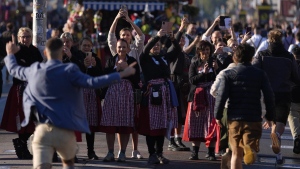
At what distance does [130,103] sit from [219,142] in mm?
1289

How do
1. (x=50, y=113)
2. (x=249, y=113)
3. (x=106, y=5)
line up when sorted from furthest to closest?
1. (x=106, y=5)
2. (x=249, y=113)
3. (x=50, y=113)

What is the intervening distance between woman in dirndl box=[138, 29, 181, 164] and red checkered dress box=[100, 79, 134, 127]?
A: 0.22m

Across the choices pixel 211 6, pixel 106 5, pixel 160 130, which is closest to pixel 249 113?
pixel 160 130

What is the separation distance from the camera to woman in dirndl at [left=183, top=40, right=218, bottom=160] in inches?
488

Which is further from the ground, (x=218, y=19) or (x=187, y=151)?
(x=218, y=19)

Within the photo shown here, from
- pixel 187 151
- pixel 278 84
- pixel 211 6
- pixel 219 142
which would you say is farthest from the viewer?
pixel 211 6

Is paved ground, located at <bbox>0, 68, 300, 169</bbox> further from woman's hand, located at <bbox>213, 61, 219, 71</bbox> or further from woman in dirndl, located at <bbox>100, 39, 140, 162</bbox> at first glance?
woman's hand, located at <bbox>213, 61, 219, 71</bbox>

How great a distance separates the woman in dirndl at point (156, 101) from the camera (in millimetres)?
12078

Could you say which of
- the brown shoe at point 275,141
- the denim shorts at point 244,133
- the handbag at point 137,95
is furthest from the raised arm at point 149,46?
the denim shorts at point 244,133

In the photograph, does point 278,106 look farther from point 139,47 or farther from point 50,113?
point 50,113

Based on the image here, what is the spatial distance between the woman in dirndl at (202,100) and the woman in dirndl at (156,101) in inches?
16.2

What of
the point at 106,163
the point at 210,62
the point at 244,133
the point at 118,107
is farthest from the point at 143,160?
the point at 244,133

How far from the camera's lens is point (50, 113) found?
29.0 feet

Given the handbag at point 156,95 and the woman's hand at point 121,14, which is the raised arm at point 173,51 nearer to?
→ the handbag at point 156,95
